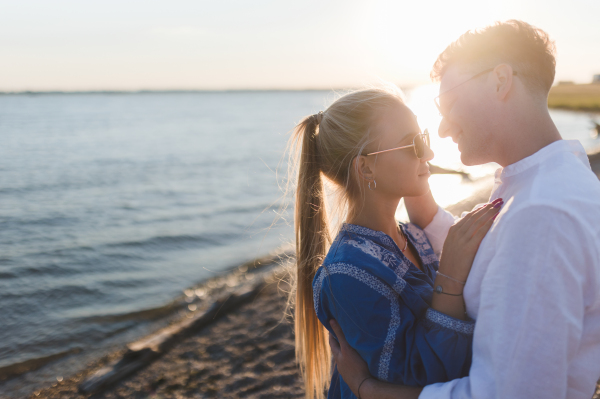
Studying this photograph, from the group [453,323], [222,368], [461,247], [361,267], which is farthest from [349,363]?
[222,368]

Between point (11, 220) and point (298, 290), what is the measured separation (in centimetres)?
1449

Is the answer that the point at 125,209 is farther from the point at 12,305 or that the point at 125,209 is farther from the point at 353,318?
the point at 353,318

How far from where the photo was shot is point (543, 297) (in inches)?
55.6

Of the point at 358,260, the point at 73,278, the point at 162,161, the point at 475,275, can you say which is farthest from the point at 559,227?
the point at 162,161

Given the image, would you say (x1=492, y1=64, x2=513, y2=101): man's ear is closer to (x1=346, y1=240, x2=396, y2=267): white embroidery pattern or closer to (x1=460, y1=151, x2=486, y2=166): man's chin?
(x1=460, y1=151, x2=486, y2=166): man's chin

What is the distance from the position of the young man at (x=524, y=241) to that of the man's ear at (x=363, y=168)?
2.01ft

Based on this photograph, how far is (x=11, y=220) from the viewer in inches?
548

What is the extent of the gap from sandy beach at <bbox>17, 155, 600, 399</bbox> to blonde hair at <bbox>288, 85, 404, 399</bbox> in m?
1.43

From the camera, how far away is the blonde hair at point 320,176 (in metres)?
2.57

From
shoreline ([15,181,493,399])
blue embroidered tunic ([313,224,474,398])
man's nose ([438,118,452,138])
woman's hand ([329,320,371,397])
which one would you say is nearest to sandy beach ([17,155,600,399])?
shoreline ([15,181,493,399])

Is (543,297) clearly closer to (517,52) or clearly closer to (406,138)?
(517,52)

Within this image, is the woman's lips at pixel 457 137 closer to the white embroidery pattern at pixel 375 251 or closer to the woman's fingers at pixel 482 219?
the woman's fingers at pixel 482 219

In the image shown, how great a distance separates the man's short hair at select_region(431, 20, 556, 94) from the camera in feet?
6.29

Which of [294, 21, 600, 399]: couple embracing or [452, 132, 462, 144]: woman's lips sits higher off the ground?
[452, 132, 462, 144]: woman's lips
